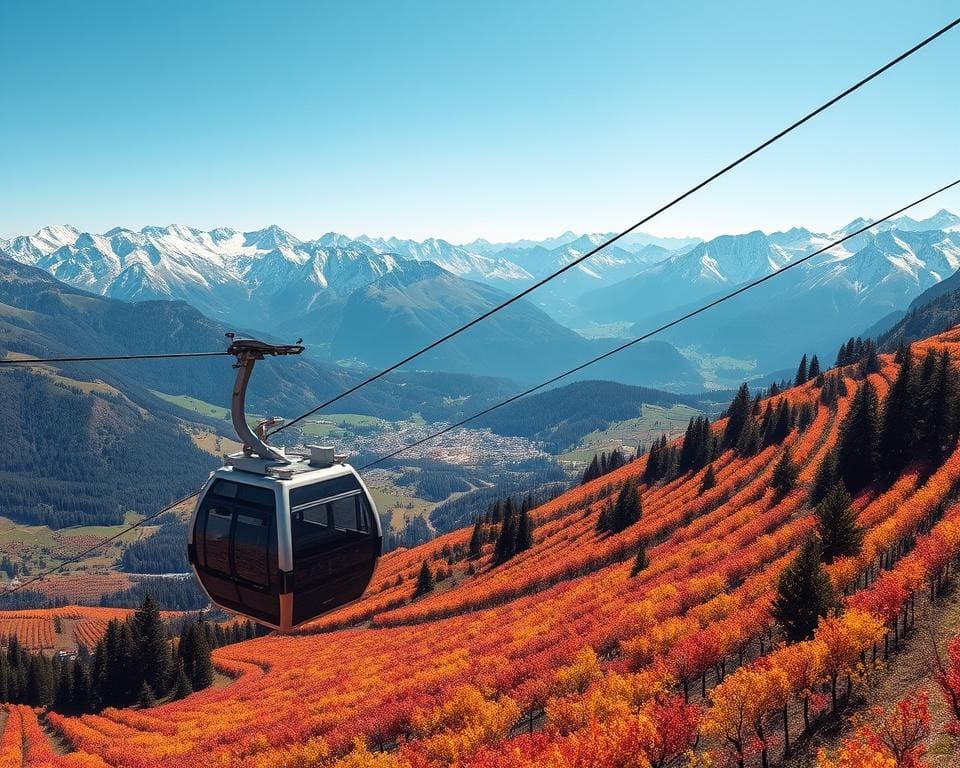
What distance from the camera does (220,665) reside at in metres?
103

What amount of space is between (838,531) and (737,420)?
3495 inches

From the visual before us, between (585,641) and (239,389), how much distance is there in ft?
134

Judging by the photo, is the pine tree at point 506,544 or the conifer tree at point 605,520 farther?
the pine tree at point 506,544

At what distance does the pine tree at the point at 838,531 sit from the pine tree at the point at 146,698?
303 ft

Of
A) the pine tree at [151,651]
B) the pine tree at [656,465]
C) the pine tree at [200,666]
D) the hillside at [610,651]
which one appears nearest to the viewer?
the hillside at [610,651]

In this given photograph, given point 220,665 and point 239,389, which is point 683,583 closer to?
point 239,389

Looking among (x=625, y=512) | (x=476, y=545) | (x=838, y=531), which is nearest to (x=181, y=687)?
(x=476, y=545)

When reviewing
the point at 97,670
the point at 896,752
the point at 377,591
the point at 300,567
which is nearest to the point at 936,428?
the point at 896,752

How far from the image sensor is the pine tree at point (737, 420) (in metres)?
129

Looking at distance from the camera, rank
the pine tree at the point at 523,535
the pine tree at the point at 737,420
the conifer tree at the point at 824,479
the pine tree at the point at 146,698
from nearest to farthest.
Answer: the conifer tree at the point at 824,479 < the pine tree at the point at 146,698 < the pine tree at the point at 523,535 < the pine tree at the point at 737,420

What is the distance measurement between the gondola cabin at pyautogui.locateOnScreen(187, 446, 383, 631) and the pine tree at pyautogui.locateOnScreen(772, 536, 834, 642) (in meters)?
28.6

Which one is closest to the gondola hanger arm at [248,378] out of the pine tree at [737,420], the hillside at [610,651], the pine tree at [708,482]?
the hillside at [610,651]

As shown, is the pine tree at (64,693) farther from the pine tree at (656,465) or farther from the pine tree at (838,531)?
the pine tree at (656,465)

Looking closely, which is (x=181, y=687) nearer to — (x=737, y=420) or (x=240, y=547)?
(x=240, y=547)
